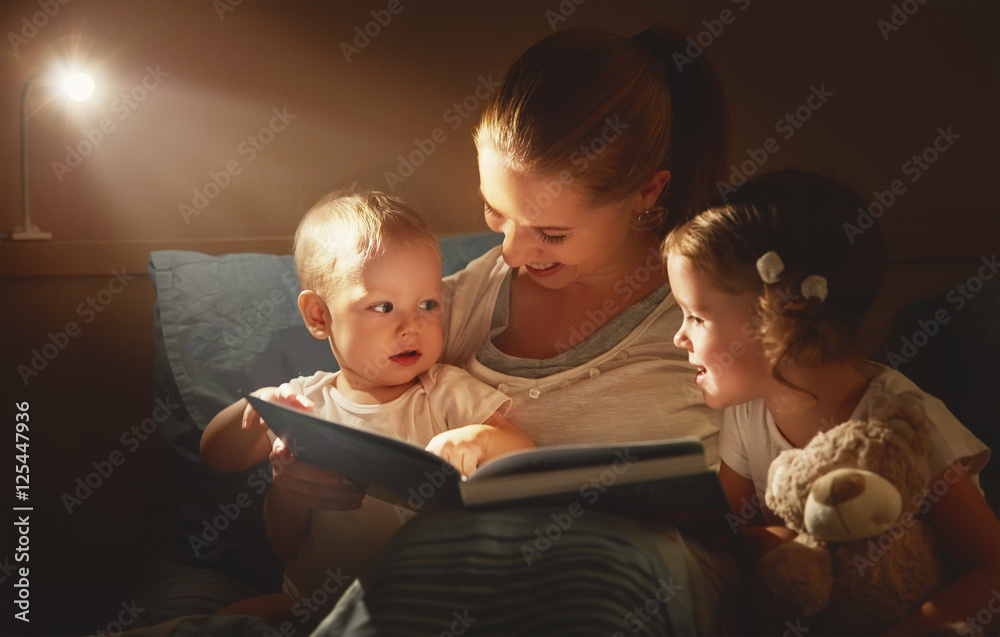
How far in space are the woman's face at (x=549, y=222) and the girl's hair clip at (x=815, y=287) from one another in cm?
33

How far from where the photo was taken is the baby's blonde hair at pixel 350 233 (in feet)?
4.00

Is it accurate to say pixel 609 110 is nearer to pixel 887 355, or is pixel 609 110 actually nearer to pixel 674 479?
pixel 674 479

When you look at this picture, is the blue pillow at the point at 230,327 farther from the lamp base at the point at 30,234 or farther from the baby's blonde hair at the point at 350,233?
the lamp base at the point at 30,234

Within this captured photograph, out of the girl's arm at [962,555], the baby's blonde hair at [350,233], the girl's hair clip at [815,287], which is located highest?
the baby's blonde hair at [350,233]

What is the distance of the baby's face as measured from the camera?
122cm

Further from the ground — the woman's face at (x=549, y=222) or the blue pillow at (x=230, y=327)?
the blue pillow at (x=230, y=327)

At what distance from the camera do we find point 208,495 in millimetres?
1409

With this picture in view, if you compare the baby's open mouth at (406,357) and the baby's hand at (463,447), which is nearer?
the baby's hand at (463,447)

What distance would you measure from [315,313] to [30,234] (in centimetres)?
81

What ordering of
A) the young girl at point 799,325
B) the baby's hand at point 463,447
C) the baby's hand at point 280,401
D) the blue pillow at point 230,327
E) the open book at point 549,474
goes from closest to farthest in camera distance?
the open book at point 549,474 → the young girl at point 799,325 → the baby's hand at point 463,447 → the baby's hand at point 280,401 → the blue pillow at point 230,327

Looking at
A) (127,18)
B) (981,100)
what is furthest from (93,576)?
(981,100)

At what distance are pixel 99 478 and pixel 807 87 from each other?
1718mm

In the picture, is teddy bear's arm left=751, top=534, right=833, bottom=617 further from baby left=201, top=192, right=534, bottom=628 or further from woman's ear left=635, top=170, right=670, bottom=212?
woman's ear left=635, top=170, right=670, bottom=212

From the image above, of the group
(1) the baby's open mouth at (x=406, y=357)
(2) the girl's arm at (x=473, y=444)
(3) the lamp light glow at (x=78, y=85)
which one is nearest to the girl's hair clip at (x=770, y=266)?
(2) the girl's arm at (x=473, y=444)
